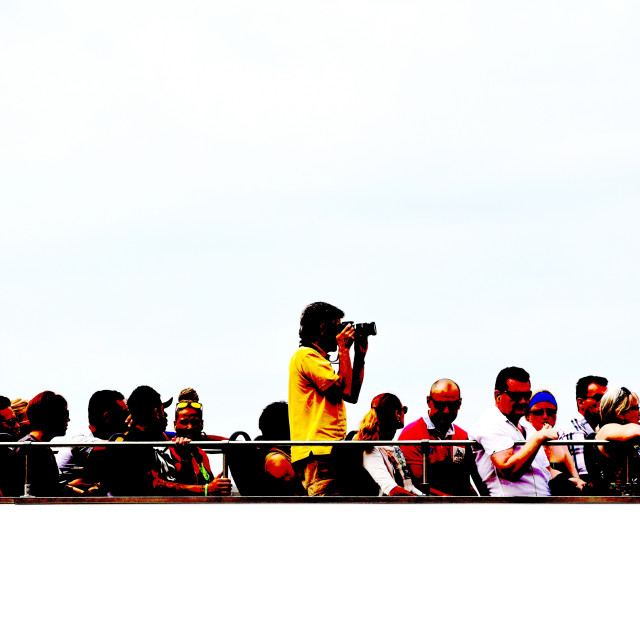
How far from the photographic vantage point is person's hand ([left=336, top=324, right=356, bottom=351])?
664cm

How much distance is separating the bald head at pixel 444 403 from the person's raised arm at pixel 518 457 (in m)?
0.43

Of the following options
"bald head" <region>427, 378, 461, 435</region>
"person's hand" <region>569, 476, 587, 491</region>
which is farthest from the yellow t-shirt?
"person's hand" <region>569, 476, 587, 491</region>

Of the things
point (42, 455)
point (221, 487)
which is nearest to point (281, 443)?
point (221, 487)

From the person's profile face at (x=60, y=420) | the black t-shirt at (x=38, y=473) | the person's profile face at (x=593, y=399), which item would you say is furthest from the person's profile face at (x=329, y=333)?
the person's profile face at (x=593, y=399)

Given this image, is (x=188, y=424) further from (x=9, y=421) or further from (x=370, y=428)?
(x=9, y=421)

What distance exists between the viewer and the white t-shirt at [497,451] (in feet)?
23.1

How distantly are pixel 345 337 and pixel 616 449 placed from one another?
6.30 feet

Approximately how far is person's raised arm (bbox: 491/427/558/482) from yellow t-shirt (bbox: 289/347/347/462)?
0.98 meters

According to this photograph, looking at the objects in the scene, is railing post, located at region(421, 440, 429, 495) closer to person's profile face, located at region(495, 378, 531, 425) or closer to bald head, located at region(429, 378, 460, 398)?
bald head, located at region(429, 378, 460, 398)
